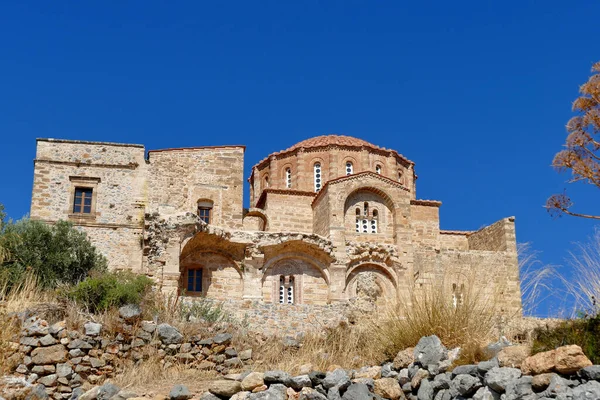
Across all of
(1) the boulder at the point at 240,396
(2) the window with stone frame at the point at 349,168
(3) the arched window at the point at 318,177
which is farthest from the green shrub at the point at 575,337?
(2) the window with stone frame at the point at 349,168

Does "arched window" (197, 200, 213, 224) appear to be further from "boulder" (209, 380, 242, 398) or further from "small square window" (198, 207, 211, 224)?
"boulder" (209, 380, 242, 398)

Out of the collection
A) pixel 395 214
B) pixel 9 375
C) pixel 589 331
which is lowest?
pixel 9 375

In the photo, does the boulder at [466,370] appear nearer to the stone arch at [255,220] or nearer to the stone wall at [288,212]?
the stone wall at [288,212]

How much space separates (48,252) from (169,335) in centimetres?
983

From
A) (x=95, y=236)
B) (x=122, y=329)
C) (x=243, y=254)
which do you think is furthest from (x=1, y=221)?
(x=122, y=329)

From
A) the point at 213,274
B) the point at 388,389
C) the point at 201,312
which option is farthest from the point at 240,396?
the point at 213,274

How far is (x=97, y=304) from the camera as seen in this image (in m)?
16.0

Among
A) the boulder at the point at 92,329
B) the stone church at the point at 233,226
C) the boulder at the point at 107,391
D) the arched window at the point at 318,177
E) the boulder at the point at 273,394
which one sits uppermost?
the arched window at the point at 318,177

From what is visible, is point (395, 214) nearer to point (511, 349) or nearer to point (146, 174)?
point (146, 174)

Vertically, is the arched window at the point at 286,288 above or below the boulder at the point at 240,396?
above

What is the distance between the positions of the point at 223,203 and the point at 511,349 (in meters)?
20.9

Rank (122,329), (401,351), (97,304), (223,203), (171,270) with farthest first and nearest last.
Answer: (223,203)
(171,270)
(97,304)
(122,329)
(401,351)

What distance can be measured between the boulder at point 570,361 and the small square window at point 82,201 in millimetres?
22228

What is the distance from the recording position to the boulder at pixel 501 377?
8562 millimetres
